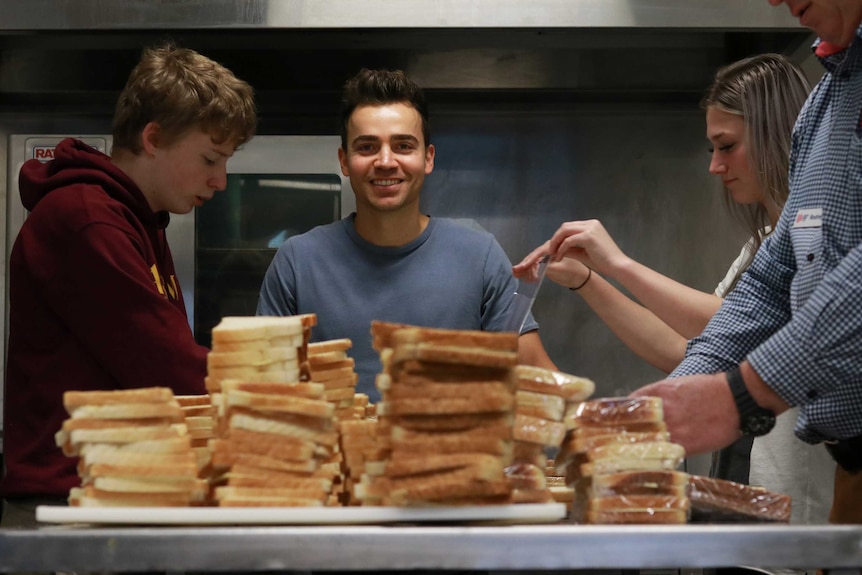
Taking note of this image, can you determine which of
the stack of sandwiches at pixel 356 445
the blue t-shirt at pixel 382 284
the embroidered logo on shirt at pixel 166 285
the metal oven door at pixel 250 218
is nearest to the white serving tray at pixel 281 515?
the stack of sandwiches at pixel 356 445

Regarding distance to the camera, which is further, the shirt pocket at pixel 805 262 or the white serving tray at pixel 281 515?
the shirt pocket at pixel 805 262

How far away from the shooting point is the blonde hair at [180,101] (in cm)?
247

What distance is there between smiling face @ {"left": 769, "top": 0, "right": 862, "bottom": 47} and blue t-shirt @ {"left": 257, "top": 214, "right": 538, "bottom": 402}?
1.28 metres

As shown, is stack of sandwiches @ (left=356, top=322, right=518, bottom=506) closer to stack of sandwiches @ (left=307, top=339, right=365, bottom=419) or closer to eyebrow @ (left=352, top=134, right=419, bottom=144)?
stack of sandwiches @ (left=307, top=339, right=365, bottom=419)

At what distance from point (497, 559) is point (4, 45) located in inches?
122

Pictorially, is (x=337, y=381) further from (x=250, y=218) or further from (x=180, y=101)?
(x=250, y=218)

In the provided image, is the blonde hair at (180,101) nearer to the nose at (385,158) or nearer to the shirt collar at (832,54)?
the nose at (385,158)

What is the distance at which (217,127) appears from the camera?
2.52 m

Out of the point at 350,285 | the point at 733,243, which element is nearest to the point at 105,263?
the point at 350,285

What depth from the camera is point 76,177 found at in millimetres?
2307

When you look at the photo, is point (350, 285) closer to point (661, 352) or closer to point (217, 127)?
point (217, 127)

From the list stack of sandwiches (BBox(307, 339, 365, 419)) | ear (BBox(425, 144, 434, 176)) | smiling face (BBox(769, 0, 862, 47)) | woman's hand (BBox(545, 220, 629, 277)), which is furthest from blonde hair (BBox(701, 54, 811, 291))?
stack of sandwiches (BBox(307, 339, 365, 419))

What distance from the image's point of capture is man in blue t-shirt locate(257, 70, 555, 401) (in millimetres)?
2976

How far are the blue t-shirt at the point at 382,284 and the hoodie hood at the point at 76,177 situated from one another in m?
0.68
